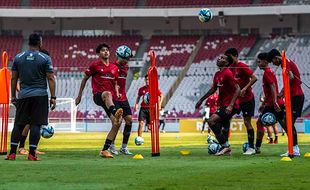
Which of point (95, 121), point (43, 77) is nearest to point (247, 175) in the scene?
point (43, 77)

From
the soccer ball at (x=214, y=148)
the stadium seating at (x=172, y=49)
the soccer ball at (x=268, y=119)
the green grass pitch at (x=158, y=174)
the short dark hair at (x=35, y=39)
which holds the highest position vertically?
the stadium seating at (x=172, y=49)

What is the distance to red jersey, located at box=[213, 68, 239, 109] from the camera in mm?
15945

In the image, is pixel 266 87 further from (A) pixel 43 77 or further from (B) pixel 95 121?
(B) pixel 95 121

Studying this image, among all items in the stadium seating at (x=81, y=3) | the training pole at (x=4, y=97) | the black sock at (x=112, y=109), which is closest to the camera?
the black sock at (x=112, y=109)

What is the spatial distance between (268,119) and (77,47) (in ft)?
150

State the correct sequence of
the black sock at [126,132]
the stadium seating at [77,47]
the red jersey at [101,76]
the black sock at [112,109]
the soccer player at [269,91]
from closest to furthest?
the black sock at [112,109]
the soccer player at [269,91]
the red jersey at [101,76]
the black sock at [126,132]
the stadium seating at [77,47]

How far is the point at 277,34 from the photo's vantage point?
5909cm

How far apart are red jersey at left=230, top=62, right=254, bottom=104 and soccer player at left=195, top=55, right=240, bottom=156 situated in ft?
1.94

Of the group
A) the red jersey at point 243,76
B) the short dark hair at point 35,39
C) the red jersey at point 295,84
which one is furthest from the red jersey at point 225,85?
the short dark hair at point 35,39

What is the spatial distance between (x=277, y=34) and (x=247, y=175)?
4961 cm

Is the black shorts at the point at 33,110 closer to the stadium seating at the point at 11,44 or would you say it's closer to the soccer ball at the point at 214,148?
the soccer ball at the point at 214,148

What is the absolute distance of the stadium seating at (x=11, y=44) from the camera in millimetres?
59197

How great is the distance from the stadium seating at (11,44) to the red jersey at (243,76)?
4357 cm

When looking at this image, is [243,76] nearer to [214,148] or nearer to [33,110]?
[214,148]
